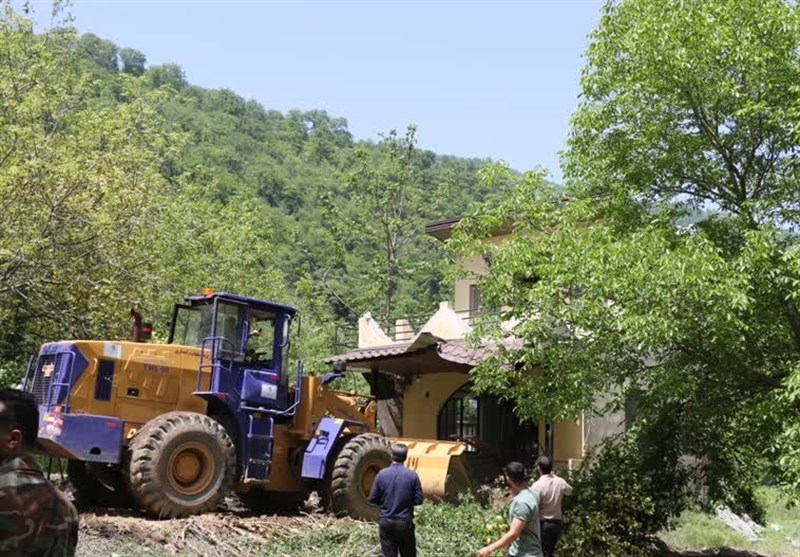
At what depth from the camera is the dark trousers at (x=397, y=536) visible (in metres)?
9.32

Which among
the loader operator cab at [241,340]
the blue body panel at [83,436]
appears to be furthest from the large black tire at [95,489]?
the loader operator cab at [241,340]

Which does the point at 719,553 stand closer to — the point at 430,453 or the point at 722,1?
the point at 430,453

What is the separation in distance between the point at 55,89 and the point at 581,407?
596 inches

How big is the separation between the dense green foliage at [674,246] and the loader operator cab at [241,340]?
3.23m

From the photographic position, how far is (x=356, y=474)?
47.7 feet

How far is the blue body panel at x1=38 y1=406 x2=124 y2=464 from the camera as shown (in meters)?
12.3

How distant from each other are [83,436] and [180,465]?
1.31m

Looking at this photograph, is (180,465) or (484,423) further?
(484,423)

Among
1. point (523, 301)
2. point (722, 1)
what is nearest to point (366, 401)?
point (523, 301)

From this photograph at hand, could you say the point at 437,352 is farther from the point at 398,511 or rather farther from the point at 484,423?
the point at 398,511

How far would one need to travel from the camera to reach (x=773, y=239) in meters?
11.7

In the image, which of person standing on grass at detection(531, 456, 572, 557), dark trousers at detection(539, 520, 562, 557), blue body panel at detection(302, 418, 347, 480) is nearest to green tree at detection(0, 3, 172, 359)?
blue body panel at detection(302, 418, 347, 480)

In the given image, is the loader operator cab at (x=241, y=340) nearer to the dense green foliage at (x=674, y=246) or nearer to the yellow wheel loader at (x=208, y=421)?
the yellow wheel loader at (x=208, y=421)

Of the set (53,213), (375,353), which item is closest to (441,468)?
(375,353)
